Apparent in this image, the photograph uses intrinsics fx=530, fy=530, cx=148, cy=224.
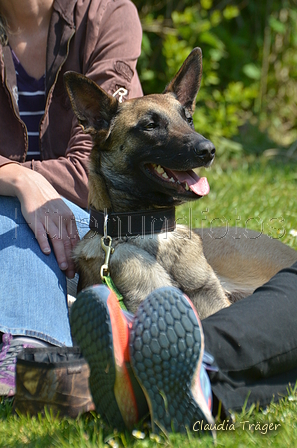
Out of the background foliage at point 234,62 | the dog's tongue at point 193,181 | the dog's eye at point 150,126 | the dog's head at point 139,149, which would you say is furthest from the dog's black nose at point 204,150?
the background foliage at point 234,62

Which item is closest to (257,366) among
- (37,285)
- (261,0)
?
(37,285)

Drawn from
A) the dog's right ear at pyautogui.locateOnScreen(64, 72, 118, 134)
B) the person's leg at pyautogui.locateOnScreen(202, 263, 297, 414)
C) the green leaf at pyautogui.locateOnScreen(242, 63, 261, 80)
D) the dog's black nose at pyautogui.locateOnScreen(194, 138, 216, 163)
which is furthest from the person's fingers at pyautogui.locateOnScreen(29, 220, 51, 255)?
the green leaf at pyautogui.locateOnScreen(242, 63, 261, 80)

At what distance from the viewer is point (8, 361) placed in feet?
6.45

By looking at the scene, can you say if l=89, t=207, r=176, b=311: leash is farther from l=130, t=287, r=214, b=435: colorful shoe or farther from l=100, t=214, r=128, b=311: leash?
l=130, t=287, r=214, b=435: colorful shoe

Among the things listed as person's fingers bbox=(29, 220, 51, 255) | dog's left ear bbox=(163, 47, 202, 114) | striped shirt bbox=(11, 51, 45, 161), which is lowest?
person's fingers bbox=(29, 220, 51, 255)

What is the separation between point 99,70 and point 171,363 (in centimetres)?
172

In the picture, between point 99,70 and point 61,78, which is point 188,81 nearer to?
point 99,70

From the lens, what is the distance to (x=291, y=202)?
160 inches

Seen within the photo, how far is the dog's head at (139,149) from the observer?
2209mm

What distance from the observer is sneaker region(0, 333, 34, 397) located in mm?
1895

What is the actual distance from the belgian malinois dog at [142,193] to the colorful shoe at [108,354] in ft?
2.20

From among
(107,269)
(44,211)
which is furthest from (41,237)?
(107,269)

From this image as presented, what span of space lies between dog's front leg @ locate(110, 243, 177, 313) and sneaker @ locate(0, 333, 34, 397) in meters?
0.45

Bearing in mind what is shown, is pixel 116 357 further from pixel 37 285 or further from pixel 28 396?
pixel 37 285
